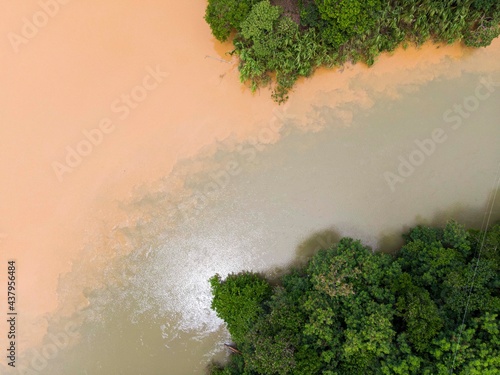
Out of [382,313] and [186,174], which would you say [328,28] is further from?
[382,313]

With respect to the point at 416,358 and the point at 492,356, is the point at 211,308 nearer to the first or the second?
the point at 416,358

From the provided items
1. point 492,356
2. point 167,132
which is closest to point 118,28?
point 167,132

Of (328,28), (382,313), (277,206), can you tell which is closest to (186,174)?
(277,206)

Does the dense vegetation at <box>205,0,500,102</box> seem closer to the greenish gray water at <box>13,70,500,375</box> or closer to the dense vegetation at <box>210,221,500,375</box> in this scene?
the greenish gray water at <box>13,70,500,375</box>

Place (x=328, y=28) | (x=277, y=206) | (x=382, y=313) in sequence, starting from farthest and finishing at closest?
(x=277, y=206)
(x=328, y=28)
(x=382, y=313)

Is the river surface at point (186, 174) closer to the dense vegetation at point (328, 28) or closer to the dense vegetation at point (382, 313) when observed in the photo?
the dense vegetation at point (328, 28)

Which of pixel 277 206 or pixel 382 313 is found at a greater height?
pixel 277 206
